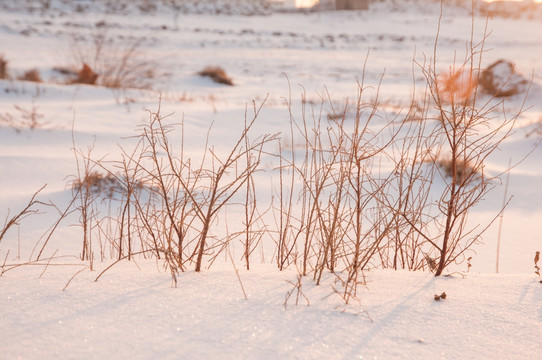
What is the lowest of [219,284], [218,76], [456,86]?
[219,284]

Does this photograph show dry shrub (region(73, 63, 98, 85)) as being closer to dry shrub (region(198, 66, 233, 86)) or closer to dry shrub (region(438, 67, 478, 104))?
dry shrub (region(198, 66, 233, 86))

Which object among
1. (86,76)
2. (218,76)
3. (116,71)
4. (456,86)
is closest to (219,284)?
(456,86)

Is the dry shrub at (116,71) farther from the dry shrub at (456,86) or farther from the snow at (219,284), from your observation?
the dry shrub at (456,86)

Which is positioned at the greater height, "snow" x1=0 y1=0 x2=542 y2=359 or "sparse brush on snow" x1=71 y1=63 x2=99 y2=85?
"sparse brush on snow" x1=71 y1=63 x2=99 y2=85

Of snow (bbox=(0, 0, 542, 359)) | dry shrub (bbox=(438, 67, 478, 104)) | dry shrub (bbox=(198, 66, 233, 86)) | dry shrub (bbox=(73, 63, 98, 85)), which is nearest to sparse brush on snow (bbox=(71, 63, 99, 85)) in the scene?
dry shrub (bbox=(73, 63, 98, 85))

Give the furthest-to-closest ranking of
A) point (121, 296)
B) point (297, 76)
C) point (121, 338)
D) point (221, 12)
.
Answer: point (221, 12)
point (297, 76)
point (121, 296)
point (121, 338)

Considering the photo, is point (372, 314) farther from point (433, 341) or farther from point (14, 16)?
point (14, 16)

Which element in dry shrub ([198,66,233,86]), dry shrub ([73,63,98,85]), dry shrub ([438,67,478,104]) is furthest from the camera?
dry shrub ([198,66,233,86])

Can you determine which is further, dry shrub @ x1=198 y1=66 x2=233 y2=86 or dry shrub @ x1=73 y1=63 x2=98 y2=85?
dry shrub @ x1=198 y1=66 x2=233 y2=86

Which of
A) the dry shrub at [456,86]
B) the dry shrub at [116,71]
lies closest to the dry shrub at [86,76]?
the dry shrub at [116,71]

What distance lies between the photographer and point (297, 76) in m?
12.0

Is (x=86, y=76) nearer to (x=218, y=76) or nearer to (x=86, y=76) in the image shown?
(x=86, y=76)

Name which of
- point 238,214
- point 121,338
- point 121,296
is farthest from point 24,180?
point 121,338

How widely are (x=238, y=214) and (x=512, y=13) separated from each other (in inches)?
1505
